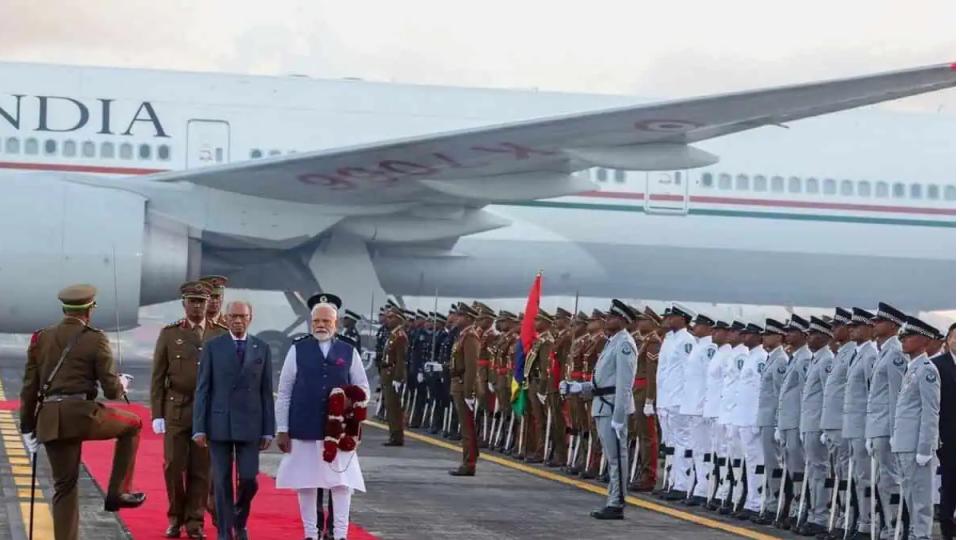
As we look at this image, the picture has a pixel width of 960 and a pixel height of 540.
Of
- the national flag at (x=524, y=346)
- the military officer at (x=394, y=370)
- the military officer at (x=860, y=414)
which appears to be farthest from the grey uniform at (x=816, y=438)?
the military officer at (x=394, y=370)

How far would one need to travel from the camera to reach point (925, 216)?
2611 centimetres

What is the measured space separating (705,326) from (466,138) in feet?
24.0

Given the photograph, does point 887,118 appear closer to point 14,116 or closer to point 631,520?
point 14,116

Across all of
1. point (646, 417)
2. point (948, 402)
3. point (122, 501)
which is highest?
point (948, 402)

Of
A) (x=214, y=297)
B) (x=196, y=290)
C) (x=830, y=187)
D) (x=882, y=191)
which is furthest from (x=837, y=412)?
(x=882, y=191)

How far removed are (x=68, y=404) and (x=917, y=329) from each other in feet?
16.7

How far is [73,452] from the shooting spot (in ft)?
31.3

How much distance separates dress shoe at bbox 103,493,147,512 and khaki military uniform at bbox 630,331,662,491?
17.3ft

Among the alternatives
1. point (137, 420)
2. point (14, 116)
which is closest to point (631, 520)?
point (137, 420)

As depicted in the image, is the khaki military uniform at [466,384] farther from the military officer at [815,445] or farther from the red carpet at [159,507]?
the military officer at [815,445]

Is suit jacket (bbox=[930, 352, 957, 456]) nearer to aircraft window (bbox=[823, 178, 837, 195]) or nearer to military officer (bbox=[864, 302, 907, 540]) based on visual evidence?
military officer (bbox=[864, 302, 907, 540])

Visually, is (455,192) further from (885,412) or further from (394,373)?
(885,412)

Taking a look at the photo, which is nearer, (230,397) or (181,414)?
(230,397)

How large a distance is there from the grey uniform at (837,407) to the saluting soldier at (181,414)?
404 centimetres
